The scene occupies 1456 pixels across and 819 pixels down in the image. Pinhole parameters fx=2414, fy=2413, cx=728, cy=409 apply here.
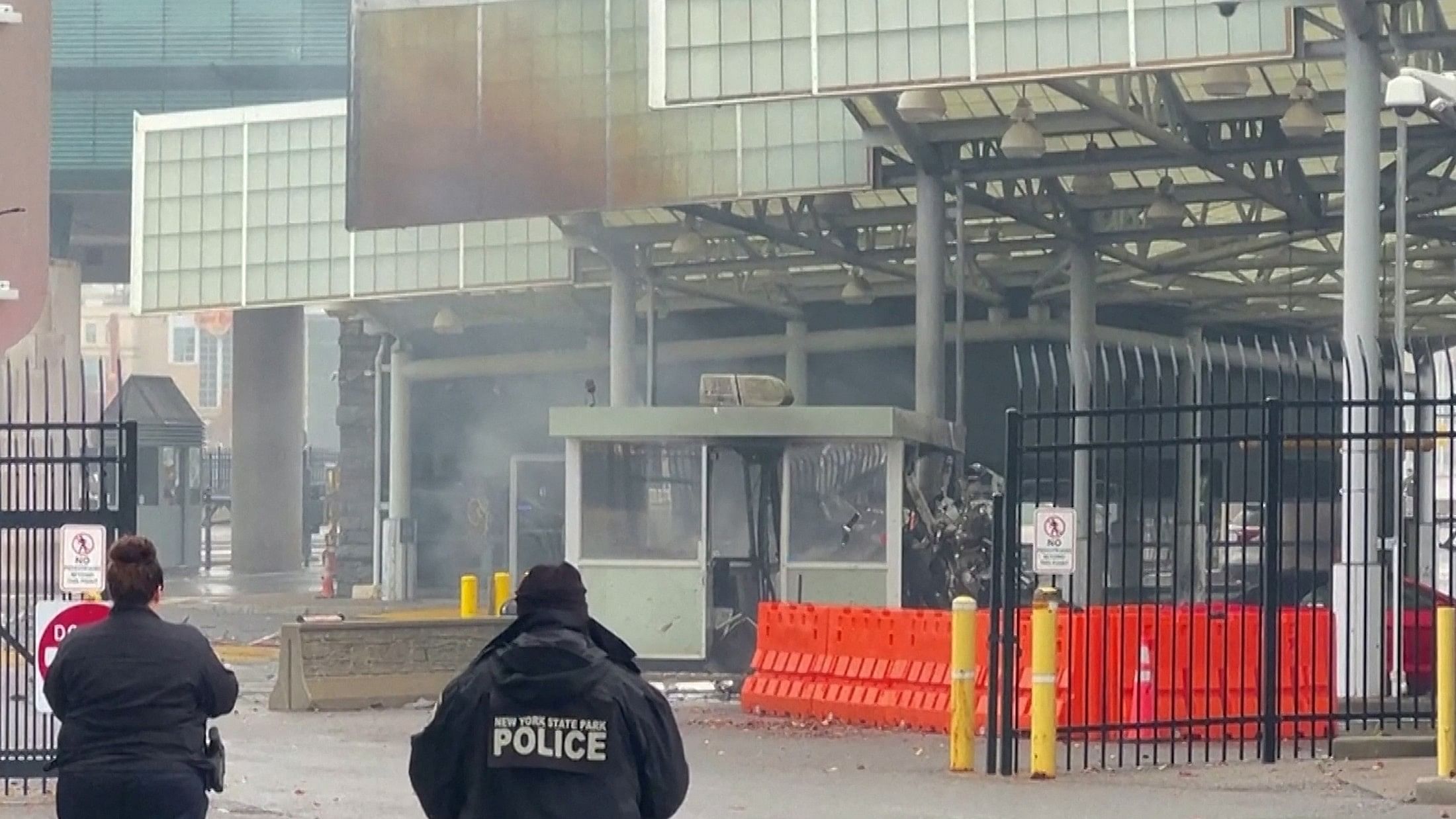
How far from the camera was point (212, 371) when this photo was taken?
112 m

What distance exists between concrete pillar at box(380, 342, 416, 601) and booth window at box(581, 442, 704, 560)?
18.1 m

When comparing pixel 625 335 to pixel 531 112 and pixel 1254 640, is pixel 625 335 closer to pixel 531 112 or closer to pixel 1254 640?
pixel 531 112

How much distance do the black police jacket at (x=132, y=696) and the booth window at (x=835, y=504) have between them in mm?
15417

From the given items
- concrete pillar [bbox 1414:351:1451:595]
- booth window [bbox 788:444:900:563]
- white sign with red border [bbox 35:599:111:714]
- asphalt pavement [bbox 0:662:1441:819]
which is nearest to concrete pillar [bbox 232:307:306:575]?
booth window [bbox 788:444:900:563]

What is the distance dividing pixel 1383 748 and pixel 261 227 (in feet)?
86.7

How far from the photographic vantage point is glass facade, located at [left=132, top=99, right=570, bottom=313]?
1430 inches

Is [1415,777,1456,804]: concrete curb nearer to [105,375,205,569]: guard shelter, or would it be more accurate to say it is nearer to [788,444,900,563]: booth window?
[788,444,900,563]: booth window

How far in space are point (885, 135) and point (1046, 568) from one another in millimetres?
14886

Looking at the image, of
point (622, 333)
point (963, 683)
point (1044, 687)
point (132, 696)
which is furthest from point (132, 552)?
point (622, 333)

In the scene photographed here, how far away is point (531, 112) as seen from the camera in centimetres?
2997

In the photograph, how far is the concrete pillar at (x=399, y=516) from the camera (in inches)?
1610

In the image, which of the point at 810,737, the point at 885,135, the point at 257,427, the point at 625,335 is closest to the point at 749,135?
the point at 885,135

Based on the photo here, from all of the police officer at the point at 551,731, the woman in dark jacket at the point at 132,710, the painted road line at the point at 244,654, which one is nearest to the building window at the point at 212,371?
the painted road line at the point at 244,654

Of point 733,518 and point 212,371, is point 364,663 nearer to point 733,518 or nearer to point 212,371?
point 733,518
